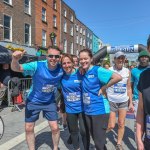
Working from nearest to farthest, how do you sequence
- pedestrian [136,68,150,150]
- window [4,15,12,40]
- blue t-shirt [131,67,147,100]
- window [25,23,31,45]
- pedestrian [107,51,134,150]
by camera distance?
pedestrian [136,68,150,150] → pedestrian [107,51,134,150] → blue t-shirt [131,67,147,100] → window [4,15,12,40] → window [25,23,31,45]

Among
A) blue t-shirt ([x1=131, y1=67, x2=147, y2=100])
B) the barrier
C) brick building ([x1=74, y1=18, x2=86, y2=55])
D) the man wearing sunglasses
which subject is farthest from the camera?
brick building ([x1=74, y1=18, x2=86, y2=55])

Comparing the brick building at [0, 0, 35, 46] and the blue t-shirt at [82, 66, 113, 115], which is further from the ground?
the brick building at [0, 0, 35, 46]

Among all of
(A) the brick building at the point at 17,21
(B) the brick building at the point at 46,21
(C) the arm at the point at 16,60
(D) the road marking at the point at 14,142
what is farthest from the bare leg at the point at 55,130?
(B) the brick building at the point at 46,21

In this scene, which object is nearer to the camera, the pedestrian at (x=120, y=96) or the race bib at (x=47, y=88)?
the race bib at (x=47, y=88)

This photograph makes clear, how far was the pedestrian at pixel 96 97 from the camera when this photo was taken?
12.8ft

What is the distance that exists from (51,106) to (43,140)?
1.43 meters

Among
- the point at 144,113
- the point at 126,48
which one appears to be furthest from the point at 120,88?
the point at 126,48

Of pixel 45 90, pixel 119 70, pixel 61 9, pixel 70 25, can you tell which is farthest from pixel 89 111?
pixel 70 25

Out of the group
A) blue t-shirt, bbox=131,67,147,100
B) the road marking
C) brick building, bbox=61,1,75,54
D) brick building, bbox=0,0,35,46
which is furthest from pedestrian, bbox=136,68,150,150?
brick building, bbox=61,1,75,54

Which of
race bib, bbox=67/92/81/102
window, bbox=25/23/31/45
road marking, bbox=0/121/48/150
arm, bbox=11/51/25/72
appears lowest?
road marking, bbox=0/121/48/150

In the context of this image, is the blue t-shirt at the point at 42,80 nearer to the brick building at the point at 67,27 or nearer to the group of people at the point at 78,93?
the group of people at the point at 78,93

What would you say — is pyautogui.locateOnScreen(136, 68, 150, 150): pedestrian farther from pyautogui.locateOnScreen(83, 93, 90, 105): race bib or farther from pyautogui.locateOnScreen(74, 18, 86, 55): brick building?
pyautogui.locateOnScreen(74, 18, 86, 55): brick building

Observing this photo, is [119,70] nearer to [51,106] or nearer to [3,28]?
[51,106]

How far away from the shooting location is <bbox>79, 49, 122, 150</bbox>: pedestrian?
3904 millimetres
